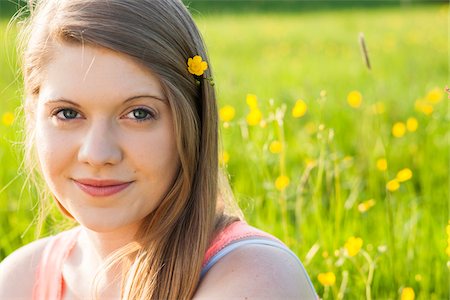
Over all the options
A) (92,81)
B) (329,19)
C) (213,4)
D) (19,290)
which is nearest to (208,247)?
(92,81)

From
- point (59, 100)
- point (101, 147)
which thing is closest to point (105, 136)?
point (101, 147)

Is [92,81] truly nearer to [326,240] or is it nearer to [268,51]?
[326,240]

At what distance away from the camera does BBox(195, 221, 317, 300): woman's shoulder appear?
5.10 feet

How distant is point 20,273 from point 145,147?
0.62 metres

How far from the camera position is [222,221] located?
5.82 ft

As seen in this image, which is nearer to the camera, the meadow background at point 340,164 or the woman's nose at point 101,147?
the woman's nose at point 101,147

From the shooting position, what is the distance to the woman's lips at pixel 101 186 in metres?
1.60

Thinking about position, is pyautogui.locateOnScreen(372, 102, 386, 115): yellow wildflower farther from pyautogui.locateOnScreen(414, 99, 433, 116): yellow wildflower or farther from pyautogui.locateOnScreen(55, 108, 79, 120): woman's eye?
pyautogui.locateOnScreen(55, 108, 79, 120): woman's eye

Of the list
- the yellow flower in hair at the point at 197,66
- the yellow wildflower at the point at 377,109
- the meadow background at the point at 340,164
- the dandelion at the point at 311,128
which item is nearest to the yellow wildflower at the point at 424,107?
the meadow background at the point at 340,164

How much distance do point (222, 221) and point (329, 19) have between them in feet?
33.6

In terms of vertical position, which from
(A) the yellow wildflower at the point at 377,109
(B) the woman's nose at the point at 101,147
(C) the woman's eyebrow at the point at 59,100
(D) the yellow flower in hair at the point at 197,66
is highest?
(D) the yellow flower in hair at the point at 197,66

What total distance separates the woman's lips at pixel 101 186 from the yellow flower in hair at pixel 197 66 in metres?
0.25

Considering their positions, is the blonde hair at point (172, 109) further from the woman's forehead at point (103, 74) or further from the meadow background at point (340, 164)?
the meadow background at point (340, 164)

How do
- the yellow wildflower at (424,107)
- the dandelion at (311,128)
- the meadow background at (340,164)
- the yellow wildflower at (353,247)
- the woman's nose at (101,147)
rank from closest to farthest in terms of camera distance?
the woman's nose at (101,147), the yellow wildflower at (353,247), the meadow background at (340,164), the yellow wildflower at (424,107), the dandelion at (311,128)
